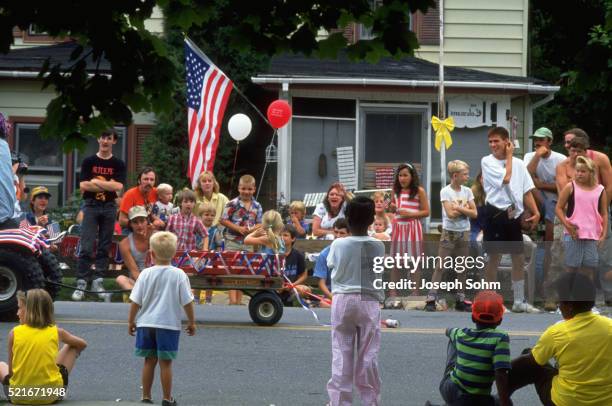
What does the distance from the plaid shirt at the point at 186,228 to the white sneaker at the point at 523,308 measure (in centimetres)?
392

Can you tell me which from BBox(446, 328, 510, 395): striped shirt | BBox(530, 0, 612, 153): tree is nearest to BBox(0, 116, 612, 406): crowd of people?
BBox(446, 328, 510, 395): striped shirt

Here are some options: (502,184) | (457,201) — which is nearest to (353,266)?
(502,184)

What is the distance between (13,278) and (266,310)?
261 centimetres


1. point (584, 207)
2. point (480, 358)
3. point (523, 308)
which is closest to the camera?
point (480, 358)

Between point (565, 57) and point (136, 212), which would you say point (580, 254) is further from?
point (565, 57)

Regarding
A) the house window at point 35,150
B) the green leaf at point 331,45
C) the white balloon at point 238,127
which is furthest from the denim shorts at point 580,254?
the house window at point 35,150

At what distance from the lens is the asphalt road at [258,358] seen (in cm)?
949

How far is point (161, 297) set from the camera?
905 cm

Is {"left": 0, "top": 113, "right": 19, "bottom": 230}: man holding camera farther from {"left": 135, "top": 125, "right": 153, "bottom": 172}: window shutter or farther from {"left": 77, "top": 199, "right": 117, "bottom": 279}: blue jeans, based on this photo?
{"left": 135, "top": 125, "right": 153, "bottom": 172}: window shutter

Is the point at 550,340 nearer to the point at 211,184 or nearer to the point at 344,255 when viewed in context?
the point at 344,255

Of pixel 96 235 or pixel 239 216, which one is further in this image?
pixel 239 216

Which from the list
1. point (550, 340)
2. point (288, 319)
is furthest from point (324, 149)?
point (550, 340)

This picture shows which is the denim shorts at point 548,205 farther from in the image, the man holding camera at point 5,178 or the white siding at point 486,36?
the white siding at point 486,36

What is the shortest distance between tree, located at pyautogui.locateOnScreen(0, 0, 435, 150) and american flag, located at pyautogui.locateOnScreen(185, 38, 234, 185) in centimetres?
1292
